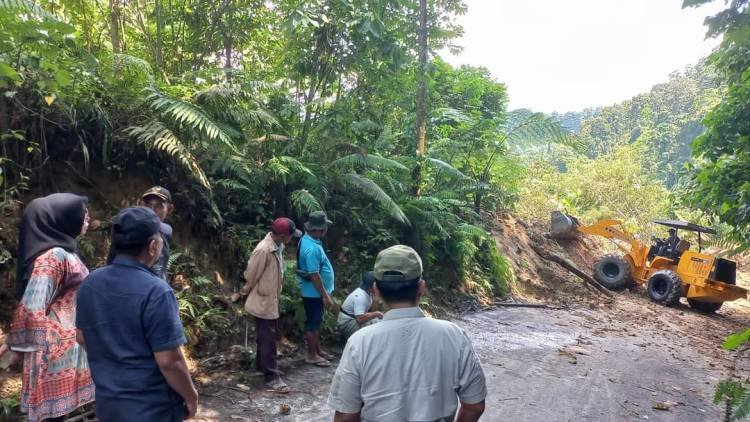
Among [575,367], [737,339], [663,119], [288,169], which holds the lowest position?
[575,367]

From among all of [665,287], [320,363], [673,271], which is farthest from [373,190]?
[673,271]

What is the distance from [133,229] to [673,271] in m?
14.0

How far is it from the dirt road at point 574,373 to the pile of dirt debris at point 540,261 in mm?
1580

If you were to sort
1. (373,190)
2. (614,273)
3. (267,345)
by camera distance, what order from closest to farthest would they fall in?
(267,345)
(373,190)
(614,273)

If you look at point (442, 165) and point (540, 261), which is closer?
point (442, 165)

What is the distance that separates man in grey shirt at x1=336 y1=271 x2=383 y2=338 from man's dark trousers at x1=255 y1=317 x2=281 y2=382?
0.90 meters

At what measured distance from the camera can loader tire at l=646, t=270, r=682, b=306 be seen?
12.1m

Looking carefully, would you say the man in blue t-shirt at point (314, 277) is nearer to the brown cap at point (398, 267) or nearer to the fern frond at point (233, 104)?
the fern frond at point (233, 104)

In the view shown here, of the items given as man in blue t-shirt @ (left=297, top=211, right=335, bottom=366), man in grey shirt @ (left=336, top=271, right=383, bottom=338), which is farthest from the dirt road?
man in grey shirt @ (left=336, top=271, right=383, bottom=338)

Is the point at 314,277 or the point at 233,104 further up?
the point at 233,104

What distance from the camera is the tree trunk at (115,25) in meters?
6.99

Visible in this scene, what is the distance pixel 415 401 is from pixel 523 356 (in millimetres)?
5189

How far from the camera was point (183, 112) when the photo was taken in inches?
219

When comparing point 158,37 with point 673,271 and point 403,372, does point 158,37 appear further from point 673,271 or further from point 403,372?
point 673,271
